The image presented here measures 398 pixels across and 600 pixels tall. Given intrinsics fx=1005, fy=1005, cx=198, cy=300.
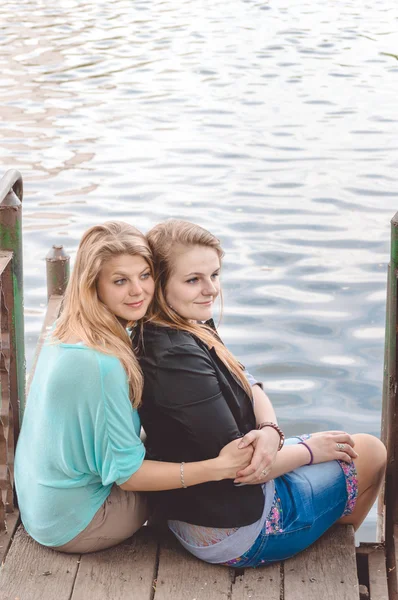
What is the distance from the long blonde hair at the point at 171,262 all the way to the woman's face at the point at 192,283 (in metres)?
0.02

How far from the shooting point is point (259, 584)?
3141 millimetres

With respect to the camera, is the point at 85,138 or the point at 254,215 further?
the point at 85,138

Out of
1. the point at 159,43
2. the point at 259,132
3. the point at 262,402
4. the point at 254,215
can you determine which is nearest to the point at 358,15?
the point at 159,43

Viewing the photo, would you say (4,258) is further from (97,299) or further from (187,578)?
(187,578)

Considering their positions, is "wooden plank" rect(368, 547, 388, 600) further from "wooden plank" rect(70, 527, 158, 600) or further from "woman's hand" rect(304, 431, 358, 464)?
"wooden plank" rect(70, 527, 158, 600)

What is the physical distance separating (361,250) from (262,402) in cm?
528

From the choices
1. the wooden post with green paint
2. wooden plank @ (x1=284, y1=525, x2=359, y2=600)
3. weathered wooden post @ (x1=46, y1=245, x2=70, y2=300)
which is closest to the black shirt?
wooden plank @ (x1=284, y1=525, x2=359, y2=600)

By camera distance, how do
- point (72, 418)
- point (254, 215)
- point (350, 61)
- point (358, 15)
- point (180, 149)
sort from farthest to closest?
point (358, 15) → point (350, 61) → point (180, 149) → point (254, 215) → point (72, 418)

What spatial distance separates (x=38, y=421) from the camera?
3.09 meters

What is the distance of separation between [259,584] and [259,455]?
423 mm

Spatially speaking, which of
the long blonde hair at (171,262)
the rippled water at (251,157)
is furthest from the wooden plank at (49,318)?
the long blonde hair at (171,262)

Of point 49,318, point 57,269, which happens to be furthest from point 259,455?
point 57,269

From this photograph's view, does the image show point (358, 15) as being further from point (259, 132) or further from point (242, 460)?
point (242, 460)

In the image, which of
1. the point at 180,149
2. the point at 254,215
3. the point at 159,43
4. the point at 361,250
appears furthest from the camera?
the point at 159,43
